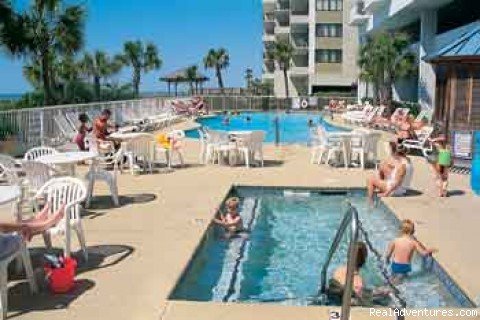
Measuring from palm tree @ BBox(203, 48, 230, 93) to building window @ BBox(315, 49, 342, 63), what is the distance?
23.0 metres

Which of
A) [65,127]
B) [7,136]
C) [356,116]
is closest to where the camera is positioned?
[7,136]

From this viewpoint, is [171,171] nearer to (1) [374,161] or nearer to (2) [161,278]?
(1) [374,161]

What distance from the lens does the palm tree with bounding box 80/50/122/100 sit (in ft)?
200

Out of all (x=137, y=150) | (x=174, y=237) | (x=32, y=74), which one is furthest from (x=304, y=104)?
(x=174, y=237)

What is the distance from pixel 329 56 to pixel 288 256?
5291 centimetres

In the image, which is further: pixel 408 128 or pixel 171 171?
pixel 408 128

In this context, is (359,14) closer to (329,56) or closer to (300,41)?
(329,56)

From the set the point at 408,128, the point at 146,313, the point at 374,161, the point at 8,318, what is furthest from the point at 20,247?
the point at 408,128

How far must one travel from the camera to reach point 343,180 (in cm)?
1227

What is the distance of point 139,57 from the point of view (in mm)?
68000

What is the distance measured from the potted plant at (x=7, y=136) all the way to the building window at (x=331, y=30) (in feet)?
157

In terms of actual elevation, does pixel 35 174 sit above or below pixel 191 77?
below

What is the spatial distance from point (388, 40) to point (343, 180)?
2093cm

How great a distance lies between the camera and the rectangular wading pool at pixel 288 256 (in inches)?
255
